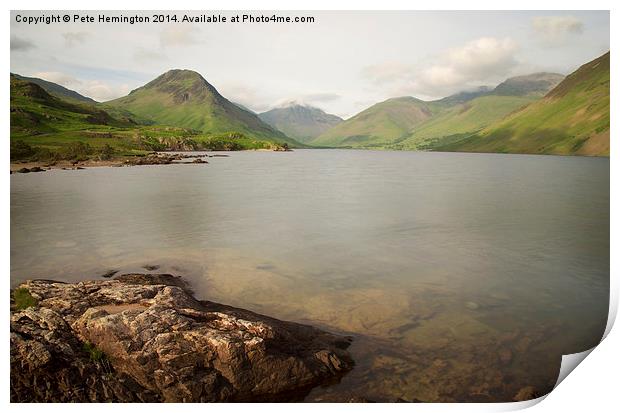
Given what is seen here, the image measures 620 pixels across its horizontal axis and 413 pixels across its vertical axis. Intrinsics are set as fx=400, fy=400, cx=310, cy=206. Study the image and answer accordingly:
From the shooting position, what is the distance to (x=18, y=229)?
35.2 ft

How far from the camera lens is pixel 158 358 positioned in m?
4.59

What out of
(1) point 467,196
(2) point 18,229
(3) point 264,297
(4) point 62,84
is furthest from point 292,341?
(1) point 467,196

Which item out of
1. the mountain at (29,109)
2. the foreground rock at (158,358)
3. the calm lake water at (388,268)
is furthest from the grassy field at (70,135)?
the foreground rock at (158,358)

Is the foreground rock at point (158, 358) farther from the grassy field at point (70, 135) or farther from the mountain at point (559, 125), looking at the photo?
the mountain at point (559, 125)

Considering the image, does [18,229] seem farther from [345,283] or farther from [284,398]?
[284,398]

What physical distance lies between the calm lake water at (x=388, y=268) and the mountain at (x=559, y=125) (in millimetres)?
66506

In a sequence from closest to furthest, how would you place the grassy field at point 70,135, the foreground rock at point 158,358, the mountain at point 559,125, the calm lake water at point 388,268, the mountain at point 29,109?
the foreground rock at point 158,358, the calm lake water at point 388,268, the mountain at point 29,109, the grassy field at point 70,135, the mountain at point 559,125

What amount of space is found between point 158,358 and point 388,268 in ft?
17.2

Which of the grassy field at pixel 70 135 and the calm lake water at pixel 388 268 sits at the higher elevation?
the grassy field at pixel 70 135

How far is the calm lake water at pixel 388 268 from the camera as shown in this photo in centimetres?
520

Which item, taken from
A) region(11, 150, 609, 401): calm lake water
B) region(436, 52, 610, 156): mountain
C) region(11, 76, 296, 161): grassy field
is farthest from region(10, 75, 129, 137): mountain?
region(436, 52, 610, 156): mountain

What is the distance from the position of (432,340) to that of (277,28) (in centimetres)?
585

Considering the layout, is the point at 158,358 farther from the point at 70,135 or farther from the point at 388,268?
the point at 70,135

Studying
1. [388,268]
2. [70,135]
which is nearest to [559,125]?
[70,135]
